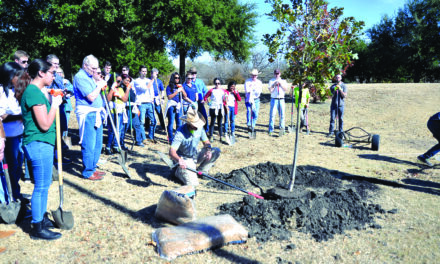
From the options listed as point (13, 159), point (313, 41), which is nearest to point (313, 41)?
point (313, 41)

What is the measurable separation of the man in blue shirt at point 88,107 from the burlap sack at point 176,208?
7.12ft

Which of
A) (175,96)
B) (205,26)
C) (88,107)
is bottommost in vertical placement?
(88,107)

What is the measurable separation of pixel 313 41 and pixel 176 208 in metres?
2.97

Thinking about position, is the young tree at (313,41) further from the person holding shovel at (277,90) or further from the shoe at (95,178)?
the person holding shovel at (277,90)

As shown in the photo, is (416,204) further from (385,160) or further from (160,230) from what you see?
(160,230)

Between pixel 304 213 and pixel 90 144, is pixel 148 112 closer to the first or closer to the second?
pixel 90 144

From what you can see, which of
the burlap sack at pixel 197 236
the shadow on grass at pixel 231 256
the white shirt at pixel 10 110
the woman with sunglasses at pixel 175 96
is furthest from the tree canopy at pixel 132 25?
the shadow on grass at pixel 231 256

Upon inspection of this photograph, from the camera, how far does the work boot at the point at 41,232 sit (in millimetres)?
3668

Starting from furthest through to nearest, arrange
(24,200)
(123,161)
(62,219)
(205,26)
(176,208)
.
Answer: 1. (205,26)
2. (123,161)
3. (24,200)
4. (176,208)
5. (62,219)

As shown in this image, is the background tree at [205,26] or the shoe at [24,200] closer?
the shoe at [24,200]

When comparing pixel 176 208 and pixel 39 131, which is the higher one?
pixel 39 131

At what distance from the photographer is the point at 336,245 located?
12.4ft

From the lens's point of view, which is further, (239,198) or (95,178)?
→ (95,178)

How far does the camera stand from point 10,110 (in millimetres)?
4320
